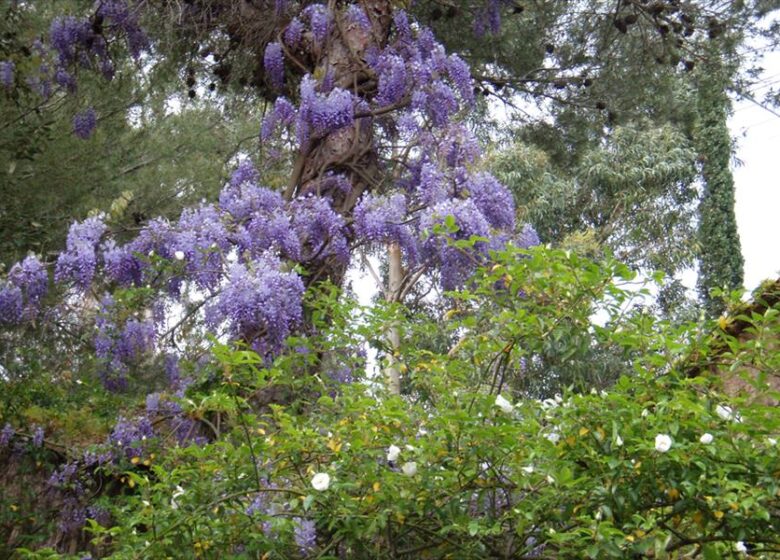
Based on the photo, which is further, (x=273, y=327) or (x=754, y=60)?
(x=754, y=60)

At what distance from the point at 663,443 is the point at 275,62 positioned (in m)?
3.54

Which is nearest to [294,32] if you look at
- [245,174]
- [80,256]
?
[245,174]

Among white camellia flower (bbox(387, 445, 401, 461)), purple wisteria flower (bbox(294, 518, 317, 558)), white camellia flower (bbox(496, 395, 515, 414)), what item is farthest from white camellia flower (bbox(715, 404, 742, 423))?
purple wisteria flower (bbox(294, 518, 317, 558))

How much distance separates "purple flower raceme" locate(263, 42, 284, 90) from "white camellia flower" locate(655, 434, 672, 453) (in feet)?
11.5

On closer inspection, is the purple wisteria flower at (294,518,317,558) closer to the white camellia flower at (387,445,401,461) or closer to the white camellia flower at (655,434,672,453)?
the white camellia flower at (387,445,401,461)

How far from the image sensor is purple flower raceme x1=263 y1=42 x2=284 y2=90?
5.62 meters

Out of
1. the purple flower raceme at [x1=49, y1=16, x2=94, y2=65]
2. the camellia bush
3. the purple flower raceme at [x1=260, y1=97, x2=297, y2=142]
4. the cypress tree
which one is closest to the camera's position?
the camellia bush

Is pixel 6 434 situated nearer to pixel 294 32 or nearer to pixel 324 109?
pixel 324 109

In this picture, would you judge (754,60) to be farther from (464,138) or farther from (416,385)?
(416,385)

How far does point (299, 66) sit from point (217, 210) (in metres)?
1.07

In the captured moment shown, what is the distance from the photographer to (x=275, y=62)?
5.63 meters

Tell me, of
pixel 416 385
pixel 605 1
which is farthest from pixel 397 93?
pixel 605 1

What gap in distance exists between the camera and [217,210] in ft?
16.5

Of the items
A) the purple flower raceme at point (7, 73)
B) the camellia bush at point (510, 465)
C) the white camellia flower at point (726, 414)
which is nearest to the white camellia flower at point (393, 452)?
the camellia bush at point (510, 465)
